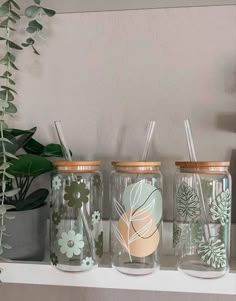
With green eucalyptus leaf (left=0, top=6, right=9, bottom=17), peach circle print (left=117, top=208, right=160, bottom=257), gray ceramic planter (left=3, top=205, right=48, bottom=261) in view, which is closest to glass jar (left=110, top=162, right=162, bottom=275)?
peach circle print (left=117, top=208, right=160, bottom=257)

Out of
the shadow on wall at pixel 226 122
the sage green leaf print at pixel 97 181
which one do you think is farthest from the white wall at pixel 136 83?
the sage green leaf print at pixel 97 181

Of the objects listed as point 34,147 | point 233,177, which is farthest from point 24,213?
point 233,177

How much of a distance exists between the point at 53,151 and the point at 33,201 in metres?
0.10

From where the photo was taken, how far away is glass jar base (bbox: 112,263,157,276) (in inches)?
21.9

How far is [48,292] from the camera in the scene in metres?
0.74

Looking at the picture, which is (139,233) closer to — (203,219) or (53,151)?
(203,219)

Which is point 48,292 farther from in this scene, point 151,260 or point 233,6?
point 233,6

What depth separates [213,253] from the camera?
1.80 feet

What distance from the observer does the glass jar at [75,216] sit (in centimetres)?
57

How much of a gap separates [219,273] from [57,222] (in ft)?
0.81

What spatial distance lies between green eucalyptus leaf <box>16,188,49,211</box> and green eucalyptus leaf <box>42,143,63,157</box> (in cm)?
7

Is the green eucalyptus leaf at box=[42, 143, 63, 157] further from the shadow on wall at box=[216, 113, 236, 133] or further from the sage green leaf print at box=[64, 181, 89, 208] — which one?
the shadow on wall at box=[216, 113, 236, 133]

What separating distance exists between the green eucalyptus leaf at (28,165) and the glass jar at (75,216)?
30 mm

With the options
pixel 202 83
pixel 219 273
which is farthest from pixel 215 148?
pixel 219 273
